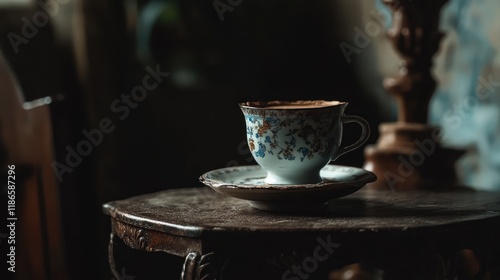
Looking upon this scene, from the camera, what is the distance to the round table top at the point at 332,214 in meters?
0.91

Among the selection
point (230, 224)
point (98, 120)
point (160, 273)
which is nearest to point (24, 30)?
point (98, 120)

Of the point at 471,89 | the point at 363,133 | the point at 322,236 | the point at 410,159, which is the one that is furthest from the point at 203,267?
the point at 471,89

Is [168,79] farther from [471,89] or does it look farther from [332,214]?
[332,214]

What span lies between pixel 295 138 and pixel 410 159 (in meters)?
0.49

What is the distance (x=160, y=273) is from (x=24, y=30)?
2.17 ft

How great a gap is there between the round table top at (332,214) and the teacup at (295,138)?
0.06 m

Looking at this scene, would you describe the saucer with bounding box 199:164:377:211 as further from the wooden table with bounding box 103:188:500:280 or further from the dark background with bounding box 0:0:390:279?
the dark background with bounding box 0:0:390:279

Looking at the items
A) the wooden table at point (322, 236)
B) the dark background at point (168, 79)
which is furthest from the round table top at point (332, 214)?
the dark background at point (168, 79)

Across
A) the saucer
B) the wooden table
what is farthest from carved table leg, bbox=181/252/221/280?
the saucer

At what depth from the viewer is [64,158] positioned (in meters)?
1.71

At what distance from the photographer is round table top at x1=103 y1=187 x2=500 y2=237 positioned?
0.91 metres

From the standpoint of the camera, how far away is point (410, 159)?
143cm

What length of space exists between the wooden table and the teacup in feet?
0.21

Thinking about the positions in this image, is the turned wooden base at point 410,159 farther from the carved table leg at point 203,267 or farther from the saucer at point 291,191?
the carved table leg at point 203,267
